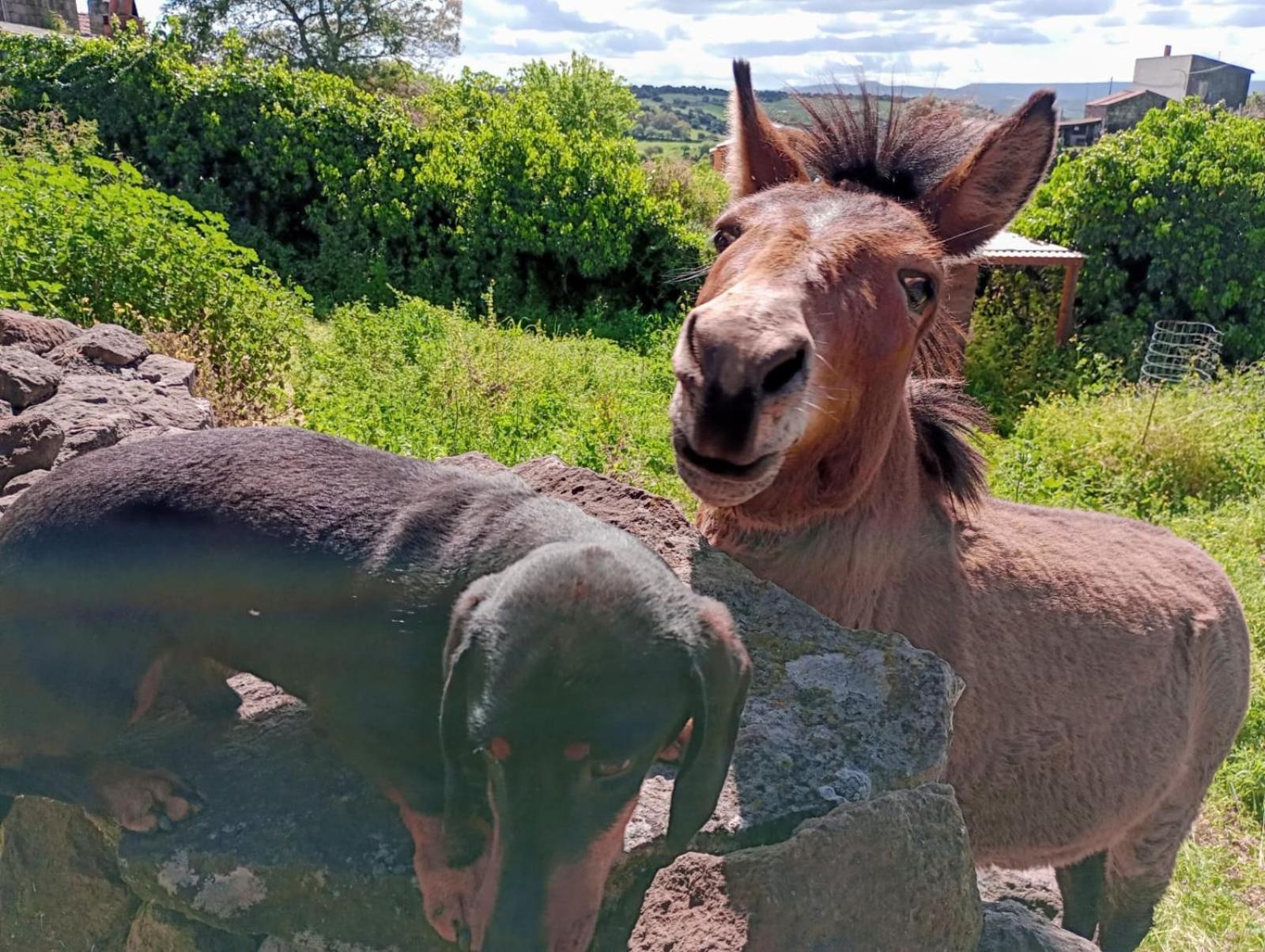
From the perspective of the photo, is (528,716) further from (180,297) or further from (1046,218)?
(1046,218)

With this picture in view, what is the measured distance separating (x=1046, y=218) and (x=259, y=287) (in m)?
12.3

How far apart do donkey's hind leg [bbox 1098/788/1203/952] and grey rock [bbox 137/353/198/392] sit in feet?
16.5

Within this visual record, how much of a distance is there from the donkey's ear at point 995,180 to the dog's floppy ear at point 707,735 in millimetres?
1681

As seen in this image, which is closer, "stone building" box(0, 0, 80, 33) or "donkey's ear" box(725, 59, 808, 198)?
"donkey's ear" box(725, 59, 808, 198)

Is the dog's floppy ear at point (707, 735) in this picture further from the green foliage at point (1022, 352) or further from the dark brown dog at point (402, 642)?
the green foliage at point (1022, 352)

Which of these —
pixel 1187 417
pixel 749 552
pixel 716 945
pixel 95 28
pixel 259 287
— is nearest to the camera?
pixel 716 945

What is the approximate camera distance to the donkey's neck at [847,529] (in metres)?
2.83

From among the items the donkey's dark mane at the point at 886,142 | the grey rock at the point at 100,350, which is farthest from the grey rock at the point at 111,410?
the donkey's dark mane at the point at 886,142

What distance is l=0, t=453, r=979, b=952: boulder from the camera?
220cm

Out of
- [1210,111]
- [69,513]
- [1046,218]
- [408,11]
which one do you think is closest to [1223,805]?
[69,513]

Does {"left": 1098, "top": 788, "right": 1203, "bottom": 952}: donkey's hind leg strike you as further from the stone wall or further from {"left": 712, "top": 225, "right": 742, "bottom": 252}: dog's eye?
{"left": 712, "top": 225, "right": 742, "bottom": 252}: dog's eye

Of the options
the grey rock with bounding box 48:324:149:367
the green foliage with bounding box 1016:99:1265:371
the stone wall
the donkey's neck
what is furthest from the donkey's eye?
the green foliage with bounding box 1016:99:1265:371

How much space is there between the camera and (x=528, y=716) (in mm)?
1747

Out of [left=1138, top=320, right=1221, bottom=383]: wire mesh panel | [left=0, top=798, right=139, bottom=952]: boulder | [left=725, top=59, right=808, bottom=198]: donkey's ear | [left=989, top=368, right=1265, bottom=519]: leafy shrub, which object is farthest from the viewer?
[left=1138, top=320, right=1221, bottom=383]: wire mesh panel
